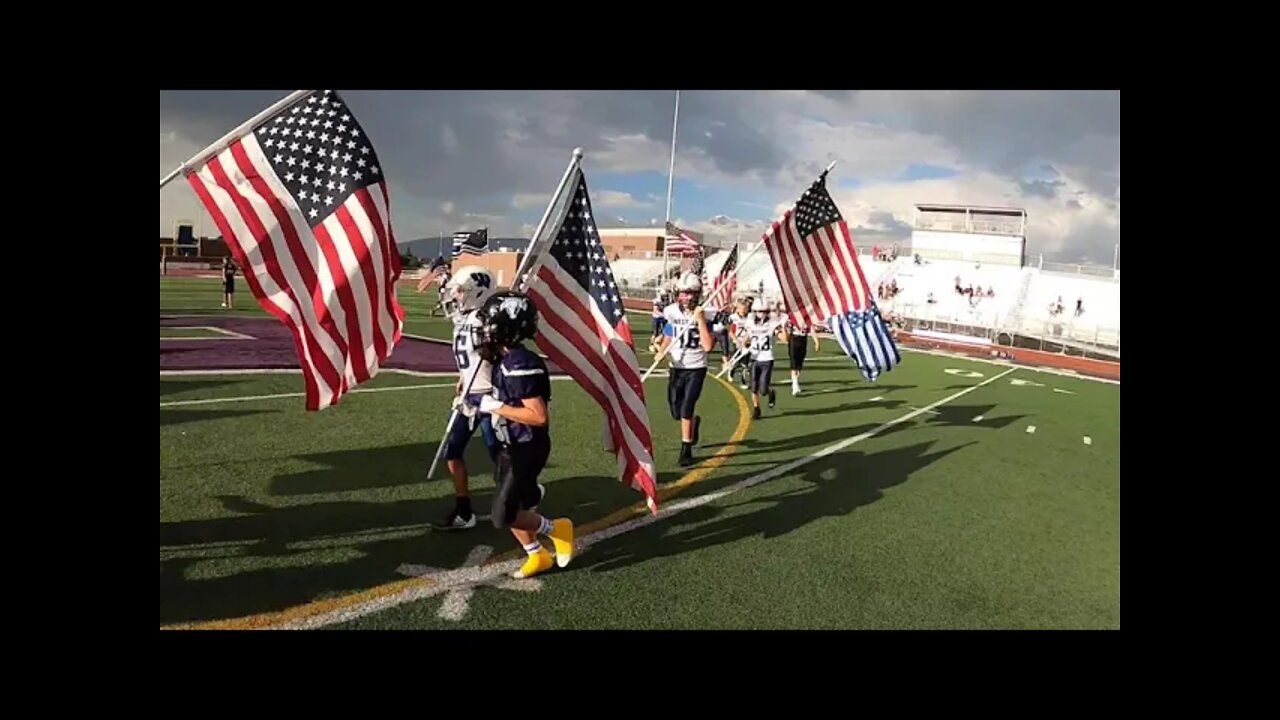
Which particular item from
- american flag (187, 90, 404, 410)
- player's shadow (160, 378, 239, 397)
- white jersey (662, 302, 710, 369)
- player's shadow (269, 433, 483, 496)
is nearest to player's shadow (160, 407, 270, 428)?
player's shadow (160, 378, 239, 397)

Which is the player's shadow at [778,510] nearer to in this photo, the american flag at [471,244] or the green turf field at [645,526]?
the green turf field at [645,526]

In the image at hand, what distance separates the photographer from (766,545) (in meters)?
6.10

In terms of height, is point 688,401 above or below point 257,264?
below

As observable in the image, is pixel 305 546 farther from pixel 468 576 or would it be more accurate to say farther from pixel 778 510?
pixel 778 510

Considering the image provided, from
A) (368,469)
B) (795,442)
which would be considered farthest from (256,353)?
(795,442)

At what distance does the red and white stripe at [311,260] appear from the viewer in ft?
17.7

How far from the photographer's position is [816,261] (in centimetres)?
984

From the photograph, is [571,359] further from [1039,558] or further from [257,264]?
[1039,558]

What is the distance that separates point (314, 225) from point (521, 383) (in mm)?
2190

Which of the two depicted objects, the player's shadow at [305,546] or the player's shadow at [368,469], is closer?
the player's shadow at [305,546]

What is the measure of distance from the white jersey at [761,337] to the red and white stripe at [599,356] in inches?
261

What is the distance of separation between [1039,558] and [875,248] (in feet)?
144

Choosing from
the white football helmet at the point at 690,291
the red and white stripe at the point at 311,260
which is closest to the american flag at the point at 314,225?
the red and white stripe at the point at 311,260

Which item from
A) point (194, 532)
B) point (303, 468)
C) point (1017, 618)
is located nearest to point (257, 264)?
point (194, 532)
